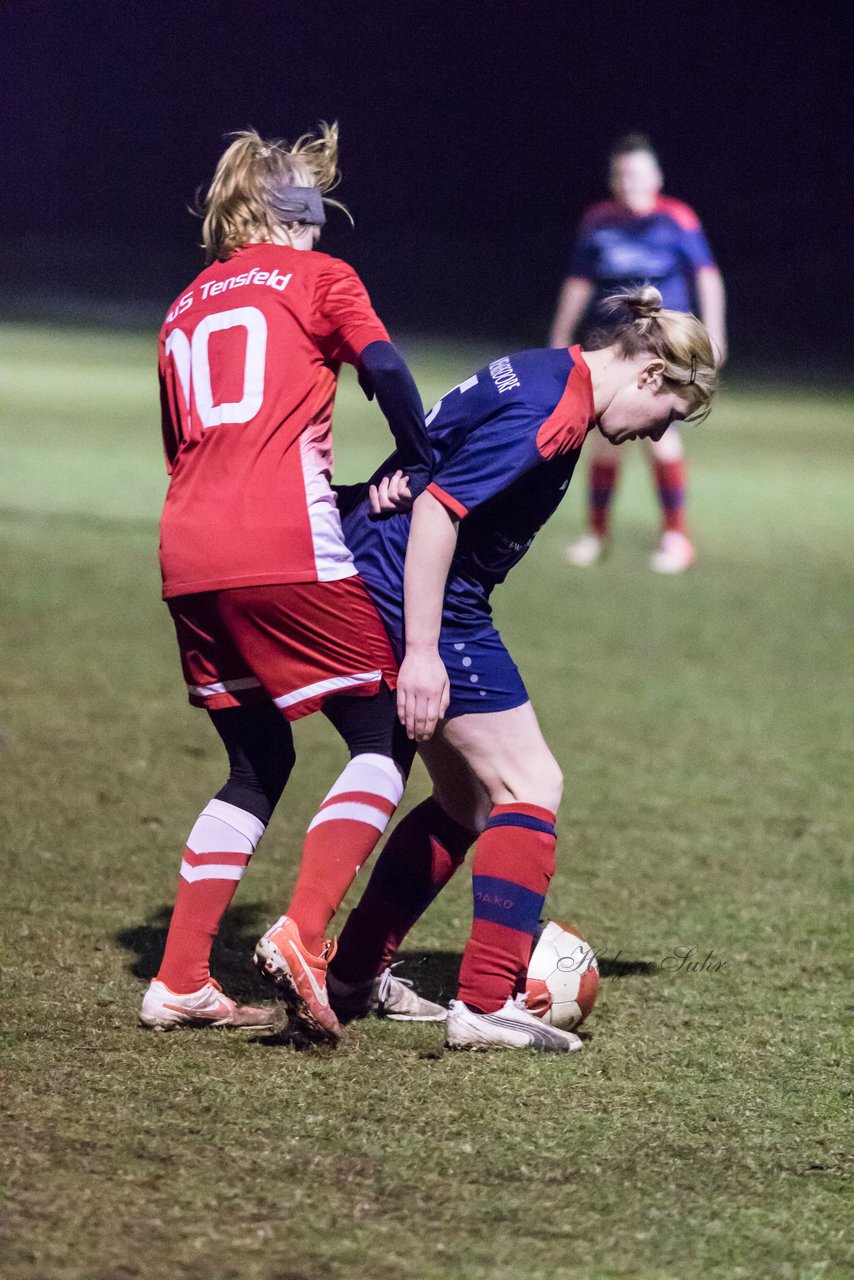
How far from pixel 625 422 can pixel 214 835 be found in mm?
1115

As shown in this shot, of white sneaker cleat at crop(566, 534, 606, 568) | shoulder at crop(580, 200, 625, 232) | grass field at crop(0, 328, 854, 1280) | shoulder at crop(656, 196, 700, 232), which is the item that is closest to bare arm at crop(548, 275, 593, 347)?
shoulder at crop(580, 200, 625, 232)

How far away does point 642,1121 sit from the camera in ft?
9.55

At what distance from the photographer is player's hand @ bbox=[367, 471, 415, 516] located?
319cm

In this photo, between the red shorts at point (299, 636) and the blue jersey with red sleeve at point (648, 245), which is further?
the blue jersey with red sleeve at point (648, 245)

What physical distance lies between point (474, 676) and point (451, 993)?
81 centimetres

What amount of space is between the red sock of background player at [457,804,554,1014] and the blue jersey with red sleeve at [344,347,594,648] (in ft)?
1.34

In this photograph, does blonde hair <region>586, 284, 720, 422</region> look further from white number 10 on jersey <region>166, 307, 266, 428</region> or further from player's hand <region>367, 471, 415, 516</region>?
white number 10 on jersey <region>166, 307, 266, 428</region>

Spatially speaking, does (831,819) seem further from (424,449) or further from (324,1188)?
(324,1188)

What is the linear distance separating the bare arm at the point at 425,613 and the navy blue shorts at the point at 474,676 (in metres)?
0.07

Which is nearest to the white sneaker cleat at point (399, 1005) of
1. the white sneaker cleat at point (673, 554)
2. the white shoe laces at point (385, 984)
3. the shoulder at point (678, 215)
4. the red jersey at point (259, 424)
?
the white shoe laces at point (385, 984)

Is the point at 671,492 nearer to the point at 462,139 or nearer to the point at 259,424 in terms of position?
the point at 259,424

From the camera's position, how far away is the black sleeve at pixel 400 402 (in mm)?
3082

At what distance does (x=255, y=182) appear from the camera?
328cm

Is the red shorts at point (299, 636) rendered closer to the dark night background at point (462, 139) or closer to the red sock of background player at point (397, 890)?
the red sock of background player at point (397, 890)
